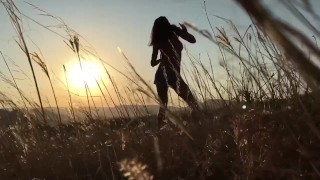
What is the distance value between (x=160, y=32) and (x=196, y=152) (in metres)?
3.39

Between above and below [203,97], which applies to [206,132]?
below

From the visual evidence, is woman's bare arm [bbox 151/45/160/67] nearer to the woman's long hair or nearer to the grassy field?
the woman's long hair

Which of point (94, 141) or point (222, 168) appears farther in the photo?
point (94, 141)

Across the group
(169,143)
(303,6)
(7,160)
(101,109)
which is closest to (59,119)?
(101,109)

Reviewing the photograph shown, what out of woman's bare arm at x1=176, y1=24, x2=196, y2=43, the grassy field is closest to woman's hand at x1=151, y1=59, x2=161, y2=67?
woman's bare arm at x1=176, y1=24, x2=196, y2=43

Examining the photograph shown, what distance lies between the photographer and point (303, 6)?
415mm

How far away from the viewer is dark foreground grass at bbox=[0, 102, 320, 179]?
46.3 inches

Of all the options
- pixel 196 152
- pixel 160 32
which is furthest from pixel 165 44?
pixel 196 152

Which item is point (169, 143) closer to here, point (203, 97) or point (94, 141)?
point (94, 141)

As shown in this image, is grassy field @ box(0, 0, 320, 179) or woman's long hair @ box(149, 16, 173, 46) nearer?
grassy field @ box(0, 0, 320, 179)

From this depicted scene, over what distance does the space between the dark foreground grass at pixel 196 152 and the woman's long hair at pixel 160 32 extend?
2.25 metres

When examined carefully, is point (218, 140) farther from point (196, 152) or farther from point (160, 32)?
point (160, 32)

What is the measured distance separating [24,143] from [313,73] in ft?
8.18

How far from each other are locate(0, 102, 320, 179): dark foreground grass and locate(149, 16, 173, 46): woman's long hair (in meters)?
2.25
